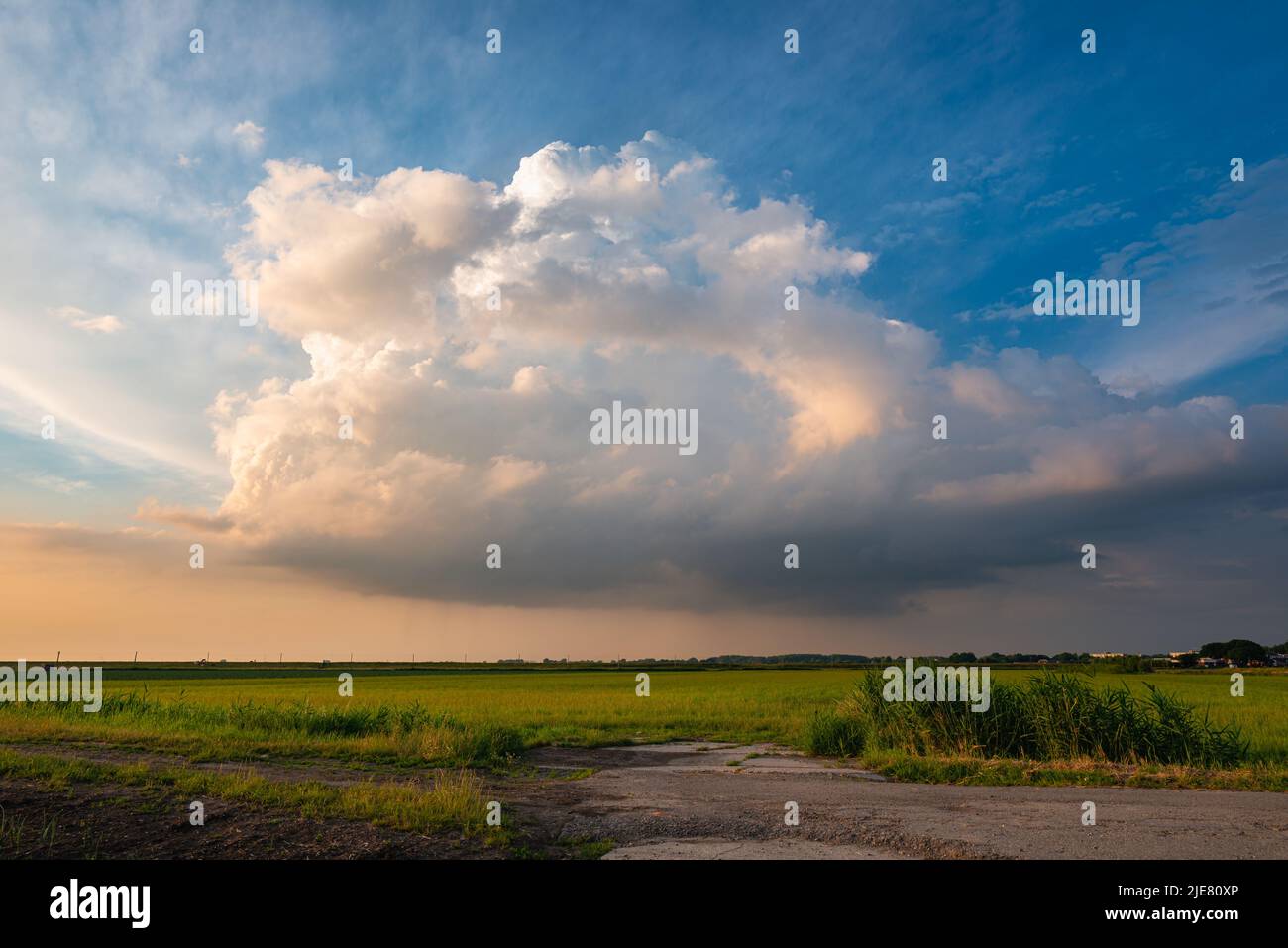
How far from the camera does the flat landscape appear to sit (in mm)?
9977

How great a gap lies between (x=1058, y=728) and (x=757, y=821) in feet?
37.7

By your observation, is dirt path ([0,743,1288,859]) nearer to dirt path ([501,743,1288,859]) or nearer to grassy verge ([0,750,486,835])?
dirt path ([501,743,1288,859])

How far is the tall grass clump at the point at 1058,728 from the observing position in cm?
1886

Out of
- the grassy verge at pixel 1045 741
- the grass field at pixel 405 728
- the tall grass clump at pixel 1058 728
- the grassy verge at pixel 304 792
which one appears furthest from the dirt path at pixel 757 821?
the tall grass clump at pixel 1058 728

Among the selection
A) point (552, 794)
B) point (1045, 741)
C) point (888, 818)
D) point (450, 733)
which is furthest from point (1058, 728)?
point (450, 733)

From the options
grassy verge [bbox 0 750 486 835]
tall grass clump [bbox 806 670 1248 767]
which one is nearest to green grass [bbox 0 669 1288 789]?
tall grass clump [bbox 806 670 1248 767]

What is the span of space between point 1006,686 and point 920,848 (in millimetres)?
13199

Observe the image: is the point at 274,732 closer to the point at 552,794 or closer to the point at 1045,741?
the point at 552,794

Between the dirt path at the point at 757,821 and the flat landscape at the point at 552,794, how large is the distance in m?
0.05

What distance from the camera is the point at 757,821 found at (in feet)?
38.1

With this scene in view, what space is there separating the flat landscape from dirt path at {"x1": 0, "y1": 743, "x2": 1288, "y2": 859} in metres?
0.05

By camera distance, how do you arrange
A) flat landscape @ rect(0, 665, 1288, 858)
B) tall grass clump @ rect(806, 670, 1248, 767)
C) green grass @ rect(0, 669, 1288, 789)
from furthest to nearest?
1. tall grass clump @ rect(806, 670, 1248, 767)
2. green grass @ rect(0, 669, 1288, 789)
3. flat landscape @ rect(0, 665, 1288, 858)
